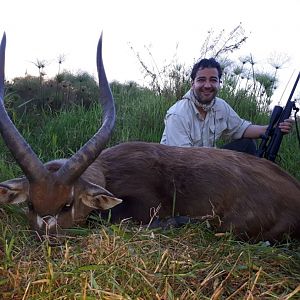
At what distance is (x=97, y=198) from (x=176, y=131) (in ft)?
7.16

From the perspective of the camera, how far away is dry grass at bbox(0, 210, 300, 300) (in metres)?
2.29

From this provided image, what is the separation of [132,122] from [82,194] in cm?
393

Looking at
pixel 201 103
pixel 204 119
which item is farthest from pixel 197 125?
pixel 201 103

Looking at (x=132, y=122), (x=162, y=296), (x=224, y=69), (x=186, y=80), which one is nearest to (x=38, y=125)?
(x=132, y=122)

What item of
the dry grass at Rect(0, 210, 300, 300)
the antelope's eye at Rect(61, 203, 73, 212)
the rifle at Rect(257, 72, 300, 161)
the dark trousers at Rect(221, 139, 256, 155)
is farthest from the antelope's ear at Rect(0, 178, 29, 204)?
the dark trousers at Rect(221, 139, 256, 155)

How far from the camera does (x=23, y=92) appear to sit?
11.0 meters

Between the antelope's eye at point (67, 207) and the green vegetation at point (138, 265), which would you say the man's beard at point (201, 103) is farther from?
the antelope's eye at point (67, 207)

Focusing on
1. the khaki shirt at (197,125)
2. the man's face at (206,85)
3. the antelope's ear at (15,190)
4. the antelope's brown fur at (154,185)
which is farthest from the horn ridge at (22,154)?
the man's face at (206,85)

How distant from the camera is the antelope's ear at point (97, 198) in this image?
3.58 meters

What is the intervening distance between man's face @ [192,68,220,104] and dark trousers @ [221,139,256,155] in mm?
499

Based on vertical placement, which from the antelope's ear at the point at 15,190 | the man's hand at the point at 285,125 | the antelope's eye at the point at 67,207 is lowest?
the antelope's eye at the point at 67,207

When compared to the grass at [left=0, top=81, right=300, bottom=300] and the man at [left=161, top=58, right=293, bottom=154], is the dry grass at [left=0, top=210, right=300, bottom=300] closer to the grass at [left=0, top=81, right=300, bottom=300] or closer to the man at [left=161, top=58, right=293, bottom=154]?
the grass at [left=0, top=81, right=300, bottom=300]

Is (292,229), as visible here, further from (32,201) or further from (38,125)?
(38,125)

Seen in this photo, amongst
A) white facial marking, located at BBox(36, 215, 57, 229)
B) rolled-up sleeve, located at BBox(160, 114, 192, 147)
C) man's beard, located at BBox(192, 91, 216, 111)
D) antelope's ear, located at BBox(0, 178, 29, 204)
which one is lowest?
white facial marking, located at BBox(36, 215, 57, 229)
